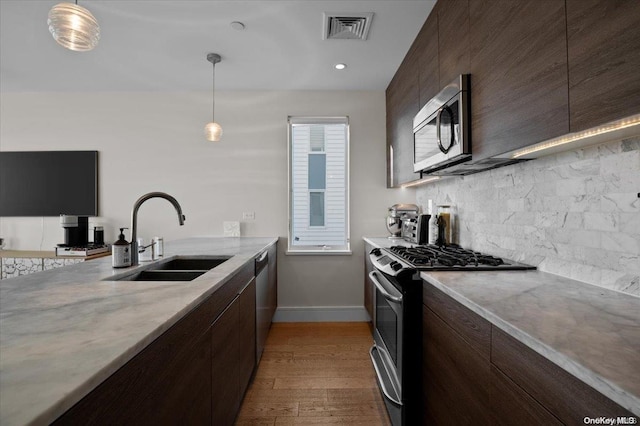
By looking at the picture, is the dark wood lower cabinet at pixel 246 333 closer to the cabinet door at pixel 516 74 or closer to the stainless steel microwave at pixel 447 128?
the stainless steel microwave at pixel 447 128

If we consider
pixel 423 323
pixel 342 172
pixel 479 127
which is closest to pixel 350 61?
pixel 342 172

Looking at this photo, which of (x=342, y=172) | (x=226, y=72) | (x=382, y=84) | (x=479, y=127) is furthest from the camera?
(x=342, y=172)

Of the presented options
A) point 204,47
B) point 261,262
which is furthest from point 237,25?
point 261,262

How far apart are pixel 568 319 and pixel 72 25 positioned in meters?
2.15

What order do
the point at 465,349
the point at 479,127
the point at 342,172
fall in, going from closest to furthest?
the point at 465,349 < the point at 479,127 < the point at 342,172

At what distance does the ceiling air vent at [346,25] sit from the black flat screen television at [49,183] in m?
2.97

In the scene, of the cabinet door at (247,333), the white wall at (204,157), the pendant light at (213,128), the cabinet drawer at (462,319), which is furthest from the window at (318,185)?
the cabinet drawer at (462,319)

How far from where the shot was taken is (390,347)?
5.87 ft

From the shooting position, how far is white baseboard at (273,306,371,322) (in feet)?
11.2

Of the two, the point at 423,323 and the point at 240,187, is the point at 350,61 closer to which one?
the point at 240,187

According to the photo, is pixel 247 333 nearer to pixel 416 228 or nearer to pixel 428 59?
pixel 416 228

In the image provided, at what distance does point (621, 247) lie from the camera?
111 centimetres

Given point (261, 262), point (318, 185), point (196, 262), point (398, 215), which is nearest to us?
point (196, 262)

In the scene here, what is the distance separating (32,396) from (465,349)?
3.73 ft
